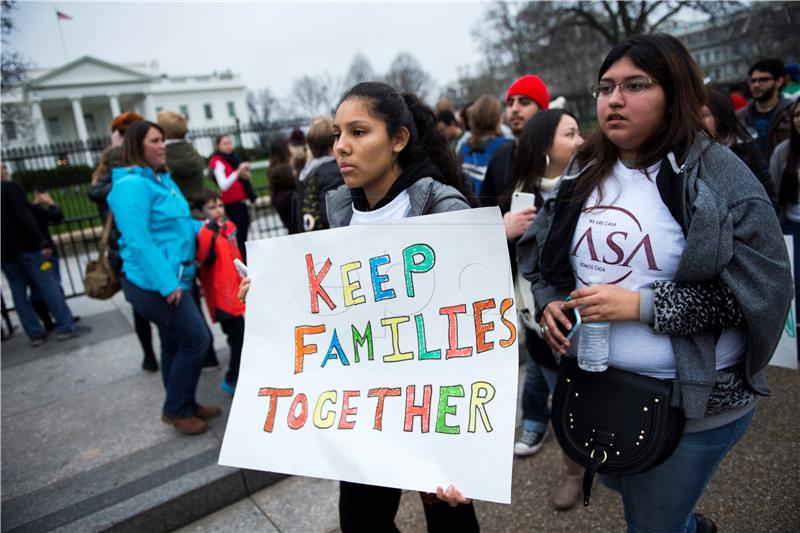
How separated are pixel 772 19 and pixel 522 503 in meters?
23.5

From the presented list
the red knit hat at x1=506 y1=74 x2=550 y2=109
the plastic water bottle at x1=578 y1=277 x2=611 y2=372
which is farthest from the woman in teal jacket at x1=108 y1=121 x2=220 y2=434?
the plastic water bottle at x1=578 y1=277 x2=611 y2=372

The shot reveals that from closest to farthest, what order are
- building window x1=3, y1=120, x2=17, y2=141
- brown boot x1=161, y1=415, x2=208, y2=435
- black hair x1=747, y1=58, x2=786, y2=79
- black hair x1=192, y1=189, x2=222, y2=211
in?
brown boot x1=161, y1=415, x2=208, y2=435 < black hair x1=192, y1=189, x2=222, y2=211 < black hair x1=747, y1=58, x2=786, y2=79 < building window x1=3, y1=120, x2=17, y2=141

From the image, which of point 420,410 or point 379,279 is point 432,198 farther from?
point 420,410

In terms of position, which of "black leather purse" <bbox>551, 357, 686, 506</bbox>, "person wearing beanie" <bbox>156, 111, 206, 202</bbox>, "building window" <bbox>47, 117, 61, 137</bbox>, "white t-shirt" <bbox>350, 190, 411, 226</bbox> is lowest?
"black leather purse" <bbox>551, 357, 686, 506</bbox>

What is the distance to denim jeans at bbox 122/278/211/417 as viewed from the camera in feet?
11.0

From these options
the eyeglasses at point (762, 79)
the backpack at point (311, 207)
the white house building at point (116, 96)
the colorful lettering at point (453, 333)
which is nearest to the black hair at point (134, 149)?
the backpack at point (311, 207)

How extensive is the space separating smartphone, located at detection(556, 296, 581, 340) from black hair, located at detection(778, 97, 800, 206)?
7.79 feet

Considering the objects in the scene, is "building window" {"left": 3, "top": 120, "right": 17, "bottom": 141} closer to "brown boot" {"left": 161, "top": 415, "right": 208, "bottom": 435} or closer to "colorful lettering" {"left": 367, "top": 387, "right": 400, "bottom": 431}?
"brown boot" {"left": 161, "top": 415, "right": 208, "bottom": 435}

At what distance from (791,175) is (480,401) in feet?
9.69

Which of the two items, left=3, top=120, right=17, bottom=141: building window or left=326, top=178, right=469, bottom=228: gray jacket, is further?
left=3, top=120, right=17, bottom=141: building window

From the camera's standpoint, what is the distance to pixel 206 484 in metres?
2.95

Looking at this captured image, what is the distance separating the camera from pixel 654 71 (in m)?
1.55

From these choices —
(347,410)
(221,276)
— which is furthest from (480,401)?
(221,276)

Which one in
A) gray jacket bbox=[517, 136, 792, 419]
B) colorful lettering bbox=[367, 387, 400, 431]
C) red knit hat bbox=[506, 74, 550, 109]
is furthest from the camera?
red knit hat bbox=[506, 74, 550, 109]
